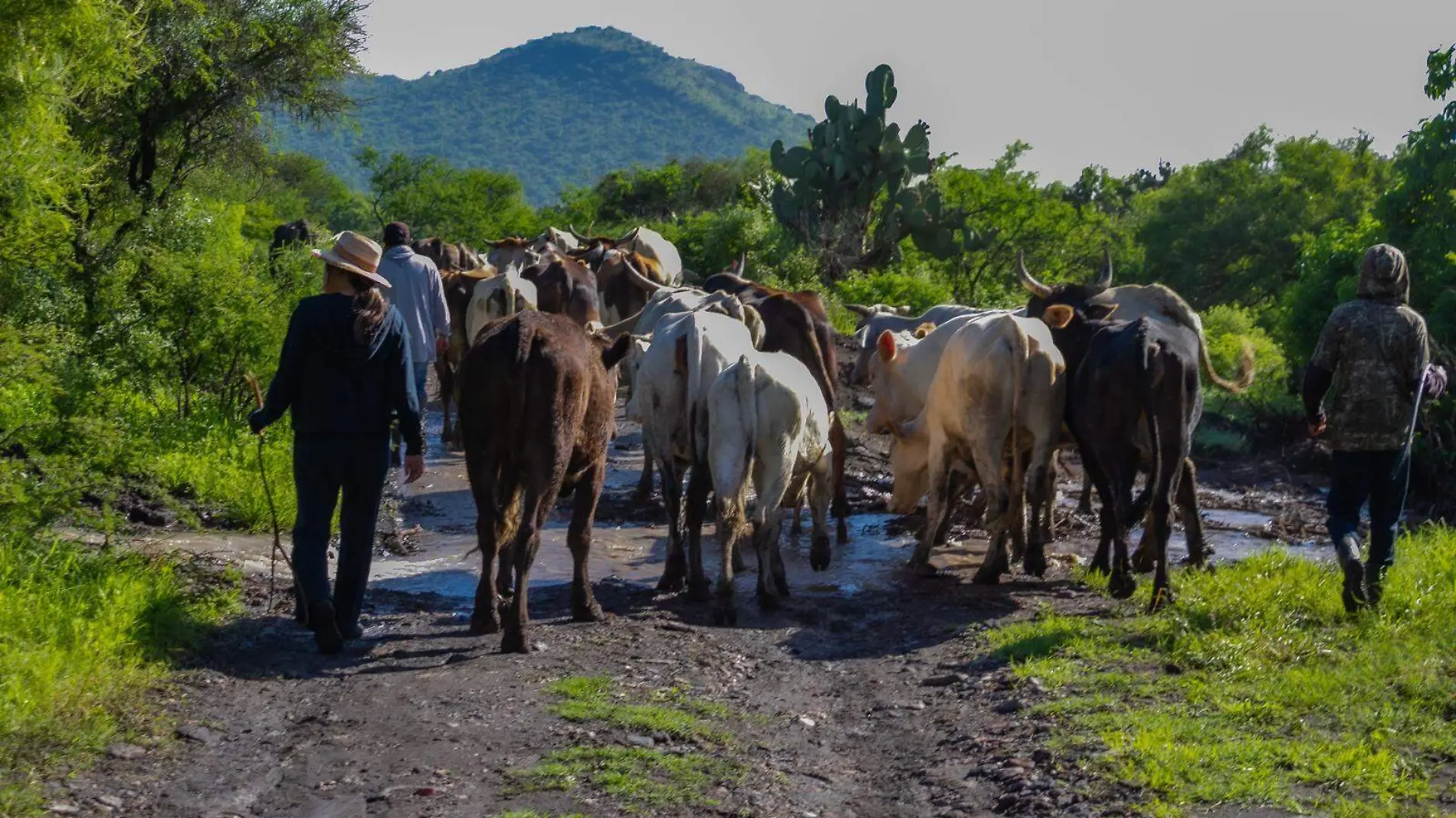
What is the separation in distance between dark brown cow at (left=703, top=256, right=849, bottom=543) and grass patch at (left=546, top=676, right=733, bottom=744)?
5.25 m

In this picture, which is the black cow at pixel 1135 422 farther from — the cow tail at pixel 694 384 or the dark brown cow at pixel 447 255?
the dark brown cow at pixel 447 255

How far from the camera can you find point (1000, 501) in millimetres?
10016

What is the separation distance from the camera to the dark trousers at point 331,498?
7539 mm

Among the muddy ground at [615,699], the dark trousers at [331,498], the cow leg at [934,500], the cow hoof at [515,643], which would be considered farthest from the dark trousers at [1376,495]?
the dark trousers at [331,498]

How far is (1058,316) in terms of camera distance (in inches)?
420

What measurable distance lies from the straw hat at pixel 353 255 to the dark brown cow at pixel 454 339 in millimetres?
8070

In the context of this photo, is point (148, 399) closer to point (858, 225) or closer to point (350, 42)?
point (350, 42)

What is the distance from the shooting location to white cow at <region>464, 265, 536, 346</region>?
15500 mm

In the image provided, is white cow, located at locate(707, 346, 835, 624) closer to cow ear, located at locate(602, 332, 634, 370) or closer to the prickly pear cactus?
cow ear, located at locate(602, 332, 634, 370)

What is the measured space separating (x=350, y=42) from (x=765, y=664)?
33.1 ft

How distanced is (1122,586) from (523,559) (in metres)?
3.68

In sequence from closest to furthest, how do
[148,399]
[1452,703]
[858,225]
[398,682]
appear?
1. [1452,703]
2. [398,682]
3. [148,399]
4. [858,225]

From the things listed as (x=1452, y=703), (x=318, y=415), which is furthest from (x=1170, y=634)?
(x=318, y=415)

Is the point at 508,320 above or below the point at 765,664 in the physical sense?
above
